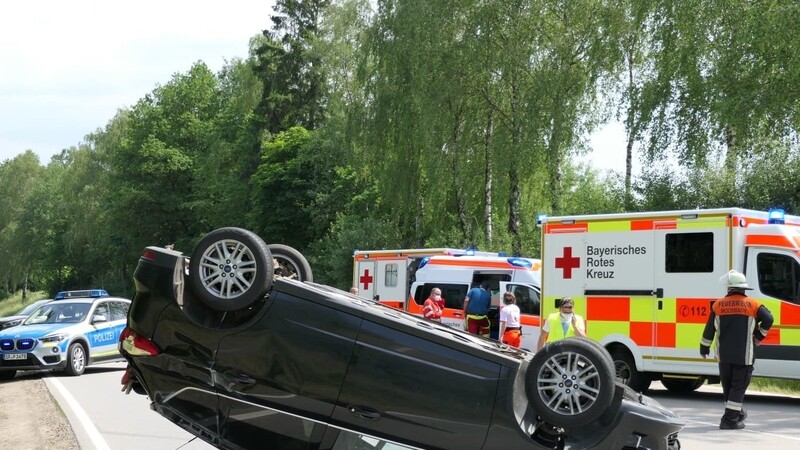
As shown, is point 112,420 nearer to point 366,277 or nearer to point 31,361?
point 31,361

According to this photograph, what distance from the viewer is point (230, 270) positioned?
5602mm

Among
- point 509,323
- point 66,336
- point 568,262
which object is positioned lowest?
point 66,336

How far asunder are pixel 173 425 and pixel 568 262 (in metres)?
7.79

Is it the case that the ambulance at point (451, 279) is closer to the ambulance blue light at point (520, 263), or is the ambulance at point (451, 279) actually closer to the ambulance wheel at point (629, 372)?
the ambulance blue light at point (520, 263)

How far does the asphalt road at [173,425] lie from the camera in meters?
9.72

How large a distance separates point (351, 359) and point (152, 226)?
59692 millimetres

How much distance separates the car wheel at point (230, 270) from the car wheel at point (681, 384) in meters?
12.3

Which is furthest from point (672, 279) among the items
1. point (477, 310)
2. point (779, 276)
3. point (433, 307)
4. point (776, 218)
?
point (433, 307)

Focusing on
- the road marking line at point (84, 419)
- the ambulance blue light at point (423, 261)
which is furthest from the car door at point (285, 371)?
the ambulance blue light at point (423, 261)

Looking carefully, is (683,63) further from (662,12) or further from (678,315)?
(678,315)

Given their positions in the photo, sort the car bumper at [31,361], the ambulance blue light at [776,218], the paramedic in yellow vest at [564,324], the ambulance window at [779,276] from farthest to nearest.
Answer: the car bumper at [31,361] < the ambulance blue light at [776,218] < the ambulance window at [779,276] < the paramedic in yellow vest at [564,324]

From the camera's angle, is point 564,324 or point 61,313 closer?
point 564,324

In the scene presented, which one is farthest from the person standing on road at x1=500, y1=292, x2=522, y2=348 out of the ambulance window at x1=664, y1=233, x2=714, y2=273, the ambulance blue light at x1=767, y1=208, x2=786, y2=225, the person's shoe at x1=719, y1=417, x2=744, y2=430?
the person's shoe at x1=719, y1=417, x2=744, y2=430

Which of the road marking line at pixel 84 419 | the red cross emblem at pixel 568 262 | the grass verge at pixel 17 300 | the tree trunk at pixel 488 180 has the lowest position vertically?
the grass verge at pixel 17 300
